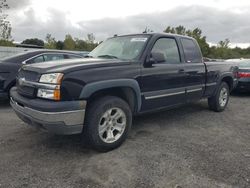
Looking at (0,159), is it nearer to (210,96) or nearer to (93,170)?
(93,170)

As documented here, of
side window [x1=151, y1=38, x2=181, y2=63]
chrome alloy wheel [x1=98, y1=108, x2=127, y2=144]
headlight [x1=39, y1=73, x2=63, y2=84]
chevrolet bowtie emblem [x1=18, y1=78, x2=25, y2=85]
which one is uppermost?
side window [x1=151, y1=38, x2=181, y2=63]

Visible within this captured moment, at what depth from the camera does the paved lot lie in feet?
10.3

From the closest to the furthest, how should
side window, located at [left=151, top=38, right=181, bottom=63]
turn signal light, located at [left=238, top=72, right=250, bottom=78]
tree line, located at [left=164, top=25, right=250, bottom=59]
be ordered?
side window, located at [left=151, top=38, right=181, bottom=63] → turn signal light, located at [left=238, top=72, right=250, bottom=78] → tree line, located at [left=164, top=25, right=250, bottom=59]

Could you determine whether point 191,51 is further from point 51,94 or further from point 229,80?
point 51,94

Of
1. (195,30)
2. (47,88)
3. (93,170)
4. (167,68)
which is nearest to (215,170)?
(93,170)

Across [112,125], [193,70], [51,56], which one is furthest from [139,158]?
[51,56]

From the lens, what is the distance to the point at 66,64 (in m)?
3.78

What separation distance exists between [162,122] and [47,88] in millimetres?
2883

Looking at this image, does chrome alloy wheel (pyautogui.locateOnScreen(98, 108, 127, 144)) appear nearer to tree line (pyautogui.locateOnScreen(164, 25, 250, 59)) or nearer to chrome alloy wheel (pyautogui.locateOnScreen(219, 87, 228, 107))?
chrome alloy wheel (pyautogui.locateOnScreen(219, 87, 228, 107))

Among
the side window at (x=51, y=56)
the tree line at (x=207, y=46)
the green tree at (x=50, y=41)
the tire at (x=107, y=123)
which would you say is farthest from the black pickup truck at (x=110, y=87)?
the green tree at (x=50, y=41)

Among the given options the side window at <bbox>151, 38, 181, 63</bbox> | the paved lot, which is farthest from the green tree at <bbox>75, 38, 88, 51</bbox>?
the paved lot

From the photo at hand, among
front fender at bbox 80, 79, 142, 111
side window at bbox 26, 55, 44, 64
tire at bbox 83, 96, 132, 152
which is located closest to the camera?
front fender at bbox 80, 79, 142, 111

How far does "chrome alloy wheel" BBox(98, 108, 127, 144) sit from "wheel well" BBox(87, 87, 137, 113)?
Answer: 0.86ft

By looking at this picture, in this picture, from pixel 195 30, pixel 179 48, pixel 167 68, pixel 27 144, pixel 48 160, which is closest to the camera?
pixel 48 160
